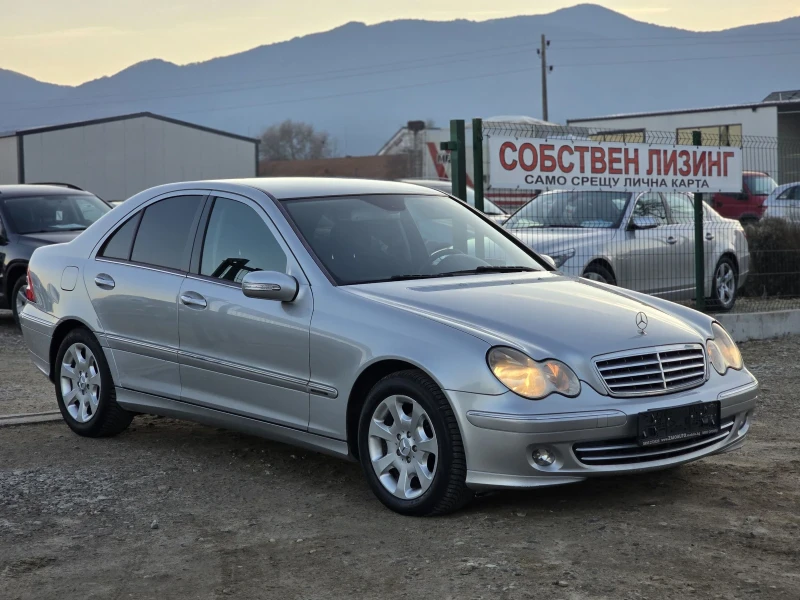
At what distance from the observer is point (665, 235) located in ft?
40.3

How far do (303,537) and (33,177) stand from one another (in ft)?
117

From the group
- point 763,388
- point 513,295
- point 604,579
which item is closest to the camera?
point 604,579

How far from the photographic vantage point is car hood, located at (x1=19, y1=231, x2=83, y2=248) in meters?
13.1

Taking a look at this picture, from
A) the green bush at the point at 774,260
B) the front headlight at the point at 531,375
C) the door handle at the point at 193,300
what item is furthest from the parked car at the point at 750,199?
the front headlight at the point at 531,375

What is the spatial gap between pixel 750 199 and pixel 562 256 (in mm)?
6962

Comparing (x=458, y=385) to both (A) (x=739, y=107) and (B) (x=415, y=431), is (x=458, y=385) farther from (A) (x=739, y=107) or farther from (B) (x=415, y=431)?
(A) (x=739, y=107)

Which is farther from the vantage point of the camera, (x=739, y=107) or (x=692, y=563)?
(x=739, y=107)

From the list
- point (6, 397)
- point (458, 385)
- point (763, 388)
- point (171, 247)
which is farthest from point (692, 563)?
point (6, 397)

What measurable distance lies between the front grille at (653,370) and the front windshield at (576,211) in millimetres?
6492

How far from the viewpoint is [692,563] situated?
4453 millimetres

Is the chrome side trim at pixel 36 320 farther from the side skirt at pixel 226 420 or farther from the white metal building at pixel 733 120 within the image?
the white metal building at pixel 733 120

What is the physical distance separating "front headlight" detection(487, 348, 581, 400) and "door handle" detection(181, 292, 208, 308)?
1885 millimetres

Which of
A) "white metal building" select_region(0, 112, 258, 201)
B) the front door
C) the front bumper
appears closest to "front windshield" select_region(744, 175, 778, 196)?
the front door

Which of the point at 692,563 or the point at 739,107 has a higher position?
the point at 739,107
